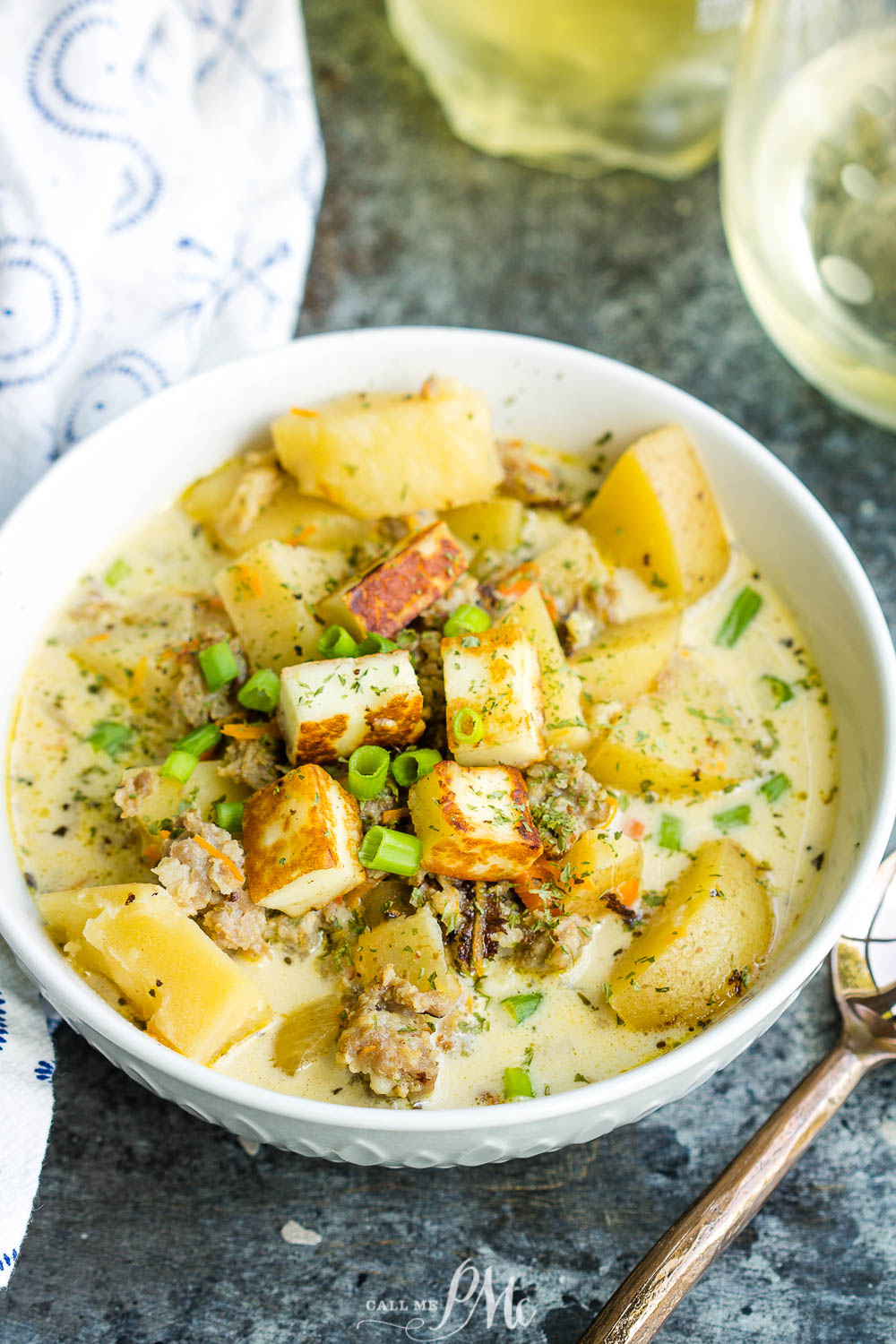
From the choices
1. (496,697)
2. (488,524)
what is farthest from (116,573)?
(496,697)

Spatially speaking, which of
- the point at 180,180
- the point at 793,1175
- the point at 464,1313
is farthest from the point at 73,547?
the point at 793,1175

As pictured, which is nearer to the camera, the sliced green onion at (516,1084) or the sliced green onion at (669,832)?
the sliced green onion at (516,1084)

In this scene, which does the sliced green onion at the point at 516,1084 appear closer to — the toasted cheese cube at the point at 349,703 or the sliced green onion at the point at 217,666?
the toasted cheese cube at the point at 349,703

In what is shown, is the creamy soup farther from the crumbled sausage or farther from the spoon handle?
the spoon handle

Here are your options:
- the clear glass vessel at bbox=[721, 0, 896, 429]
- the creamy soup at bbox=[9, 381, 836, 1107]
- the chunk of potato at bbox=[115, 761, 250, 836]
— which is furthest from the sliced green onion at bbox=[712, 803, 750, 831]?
the clear glass vessel at bbox=[721, 0, 896, 429]

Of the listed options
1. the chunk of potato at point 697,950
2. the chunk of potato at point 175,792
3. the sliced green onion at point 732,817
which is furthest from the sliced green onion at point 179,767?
the sliced green onion at point 732,817

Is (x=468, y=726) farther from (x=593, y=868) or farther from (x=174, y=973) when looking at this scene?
(x=174, y=973)
